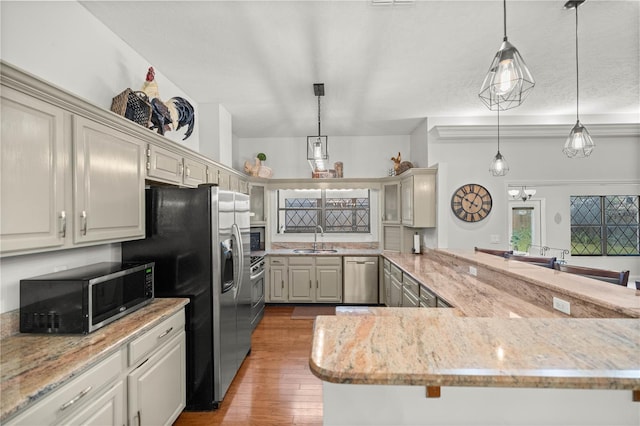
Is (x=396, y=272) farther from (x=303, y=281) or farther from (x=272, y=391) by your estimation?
(x=272, y=391)

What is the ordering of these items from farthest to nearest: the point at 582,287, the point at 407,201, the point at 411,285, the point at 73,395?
the point at 407,201 < the point at 411,285 < the point at 582,287 < the point at 73,395

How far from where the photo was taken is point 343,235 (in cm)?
548

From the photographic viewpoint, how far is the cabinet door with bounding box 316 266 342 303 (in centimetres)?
485

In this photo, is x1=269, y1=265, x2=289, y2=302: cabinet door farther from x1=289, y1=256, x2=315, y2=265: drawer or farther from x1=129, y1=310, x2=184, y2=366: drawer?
x1=129, y1=310, x2=184, y2=366: drawer

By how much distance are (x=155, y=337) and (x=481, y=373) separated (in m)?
1.77

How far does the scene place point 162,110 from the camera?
2393 millimetres

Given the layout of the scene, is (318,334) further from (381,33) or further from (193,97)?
(193,97)

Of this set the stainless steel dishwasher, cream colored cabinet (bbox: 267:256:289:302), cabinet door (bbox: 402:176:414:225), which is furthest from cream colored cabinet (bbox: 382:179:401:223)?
cream colored cabinet (bbox: 267:256:289:302)

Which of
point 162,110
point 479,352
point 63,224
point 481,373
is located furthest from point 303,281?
point 481,373

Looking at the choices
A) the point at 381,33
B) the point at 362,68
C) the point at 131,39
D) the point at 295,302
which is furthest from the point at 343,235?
the point at 131,39

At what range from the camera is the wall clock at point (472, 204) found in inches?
171

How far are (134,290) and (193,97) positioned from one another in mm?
2467

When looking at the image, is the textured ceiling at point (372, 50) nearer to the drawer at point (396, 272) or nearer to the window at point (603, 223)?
the window at point (603, 223)

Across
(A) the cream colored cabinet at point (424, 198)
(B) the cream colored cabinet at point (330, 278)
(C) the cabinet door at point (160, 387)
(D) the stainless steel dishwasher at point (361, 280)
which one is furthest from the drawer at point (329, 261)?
(C) the cabinet door at point (160, 387)
